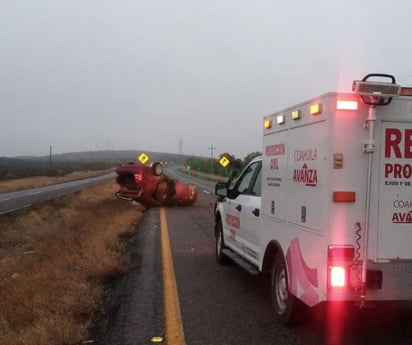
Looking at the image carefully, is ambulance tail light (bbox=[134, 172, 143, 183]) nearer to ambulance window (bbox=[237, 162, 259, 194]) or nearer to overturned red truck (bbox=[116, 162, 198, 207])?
overturned red truck (bbox=[116, 162, 198, 207])

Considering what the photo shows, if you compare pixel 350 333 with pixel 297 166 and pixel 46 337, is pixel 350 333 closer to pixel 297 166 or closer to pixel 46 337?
pixel 297 166

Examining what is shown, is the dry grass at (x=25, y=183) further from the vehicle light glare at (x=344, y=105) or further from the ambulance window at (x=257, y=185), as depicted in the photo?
the vehicle light glare at (x=344, y=105)

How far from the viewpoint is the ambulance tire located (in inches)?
235

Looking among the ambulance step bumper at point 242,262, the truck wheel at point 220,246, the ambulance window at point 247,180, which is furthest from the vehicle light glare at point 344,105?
the truck wheel at point 220,246

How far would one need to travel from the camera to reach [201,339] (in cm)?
561

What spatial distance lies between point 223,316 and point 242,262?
1704 mm

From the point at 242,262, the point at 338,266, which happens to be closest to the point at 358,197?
the point at 338,266

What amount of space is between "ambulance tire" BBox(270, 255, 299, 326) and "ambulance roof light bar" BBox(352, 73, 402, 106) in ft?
6.81

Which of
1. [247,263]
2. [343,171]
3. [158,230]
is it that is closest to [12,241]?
[158,230]

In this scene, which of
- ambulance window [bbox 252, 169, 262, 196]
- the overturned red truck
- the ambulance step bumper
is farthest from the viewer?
the overturned red truck

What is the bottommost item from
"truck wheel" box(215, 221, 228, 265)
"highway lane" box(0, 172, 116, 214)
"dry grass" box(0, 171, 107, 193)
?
"dry grass" box(0, 171, 107, 193)

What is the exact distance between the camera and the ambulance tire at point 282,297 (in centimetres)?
597

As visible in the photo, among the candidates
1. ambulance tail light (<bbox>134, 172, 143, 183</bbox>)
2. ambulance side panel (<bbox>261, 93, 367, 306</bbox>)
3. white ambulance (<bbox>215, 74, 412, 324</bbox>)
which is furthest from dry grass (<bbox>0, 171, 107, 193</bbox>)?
white ambulance (<bbox>215, 74, 412, 324</bbox>)

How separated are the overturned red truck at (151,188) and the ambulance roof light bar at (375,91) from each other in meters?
17.8
